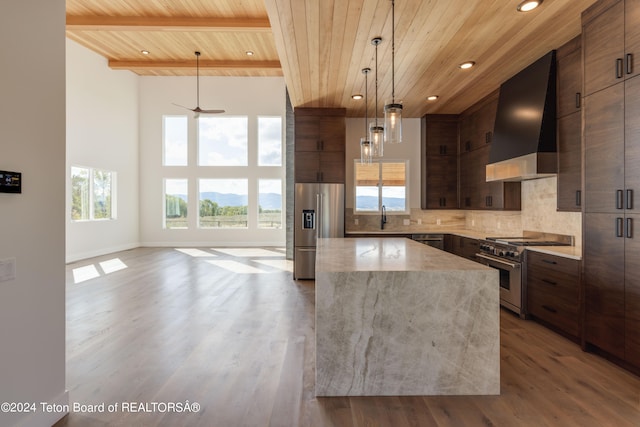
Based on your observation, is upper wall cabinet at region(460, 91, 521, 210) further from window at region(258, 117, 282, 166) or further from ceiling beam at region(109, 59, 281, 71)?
window at region(258, 117, 282, 166)

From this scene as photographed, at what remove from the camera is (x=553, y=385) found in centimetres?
232

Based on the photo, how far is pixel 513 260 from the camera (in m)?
3.77

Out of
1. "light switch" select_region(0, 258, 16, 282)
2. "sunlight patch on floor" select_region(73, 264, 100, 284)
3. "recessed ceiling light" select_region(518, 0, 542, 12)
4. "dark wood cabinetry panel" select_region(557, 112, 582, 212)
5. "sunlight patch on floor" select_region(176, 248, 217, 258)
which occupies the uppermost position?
"recessed ceiling light" select_region(518, 0, 542, 12)

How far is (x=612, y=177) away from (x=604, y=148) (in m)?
0.25

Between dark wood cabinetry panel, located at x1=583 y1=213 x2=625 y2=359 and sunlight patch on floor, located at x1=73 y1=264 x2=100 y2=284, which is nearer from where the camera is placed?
dark wood cabinetry panel, located at x1=583 y1=213 x2=625 y2=359

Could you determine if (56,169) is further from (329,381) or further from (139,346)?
(329,381)

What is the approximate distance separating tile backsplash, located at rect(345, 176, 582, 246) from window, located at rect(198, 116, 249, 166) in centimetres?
497

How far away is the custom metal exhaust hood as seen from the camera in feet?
11.5

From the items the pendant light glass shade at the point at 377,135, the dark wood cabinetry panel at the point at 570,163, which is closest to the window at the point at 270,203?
the pendant light glass shade at the point at 377,135

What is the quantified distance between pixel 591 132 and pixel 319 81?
3018 millimetres

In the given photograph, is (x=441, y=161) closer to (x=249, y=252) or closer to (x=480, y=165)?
(x=480, y=165)

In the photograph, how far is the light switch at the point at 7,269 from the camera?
5.28 feet

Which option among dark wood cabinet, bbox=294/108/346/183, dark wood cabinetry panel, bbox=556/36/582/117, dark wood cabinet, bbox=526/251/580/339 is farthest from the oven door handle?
dark wood cabinet, bbox=294/108/346/183

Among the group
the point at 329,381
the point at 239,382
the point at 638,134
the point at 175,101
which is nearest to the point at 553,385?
the point at 329,381
